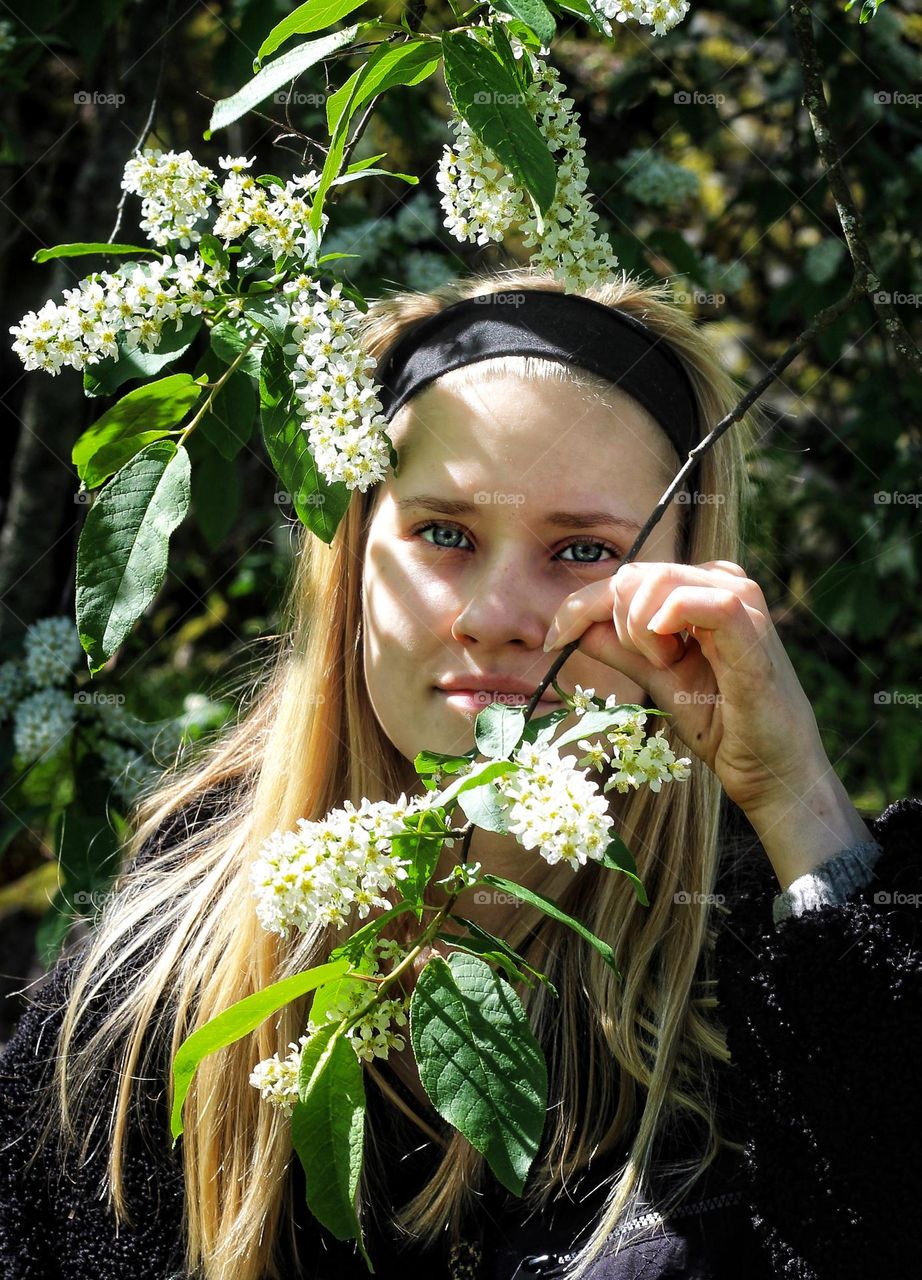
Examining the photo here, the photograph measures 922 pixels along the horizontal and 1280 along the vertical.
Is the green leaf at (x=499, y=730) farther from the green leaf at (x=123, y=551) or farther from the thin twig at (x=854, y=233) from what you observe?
Answer: the thin twig at (x=854, y=233)

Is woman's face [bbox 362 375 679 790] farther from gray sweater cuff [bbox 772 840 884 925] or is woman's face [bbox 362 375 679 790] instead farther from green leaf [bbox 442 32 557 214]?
green leaf [bbox 442 32 557 214]

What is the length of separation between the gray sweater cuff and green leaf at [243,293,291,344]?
2.18 feet

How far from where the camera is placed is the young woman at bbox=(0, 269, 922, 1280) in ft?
3.74

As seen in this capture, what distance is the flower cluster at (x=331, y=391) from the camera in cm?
111

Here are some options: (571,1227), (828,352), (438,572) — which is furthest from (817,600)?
(571,1227)

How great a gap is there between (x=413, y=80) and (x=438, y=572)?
0.55m

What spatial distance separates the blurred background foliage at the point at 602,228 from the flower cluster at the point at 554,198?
2.99ft

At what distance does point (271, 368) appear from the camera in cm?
113

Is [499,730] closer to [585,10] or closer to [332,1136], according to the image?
[332,1136]

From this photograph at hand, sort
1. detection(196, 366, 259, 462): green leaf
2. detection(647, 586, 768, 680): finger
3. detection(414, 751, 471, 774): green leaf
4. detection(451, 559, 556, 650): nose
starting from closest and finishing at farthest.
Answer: detection(414, 751, 471, 774): green leaf, detection(647, 586, 768, 680): finger, detection(196, 366, 259, 462): green leaf, detection(451, 559, 556, 650): nose

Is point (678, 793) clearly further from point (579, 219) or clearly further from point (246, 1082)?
point (579, 219)

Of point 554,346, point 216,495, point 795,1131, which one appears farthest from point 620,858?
point 216,495

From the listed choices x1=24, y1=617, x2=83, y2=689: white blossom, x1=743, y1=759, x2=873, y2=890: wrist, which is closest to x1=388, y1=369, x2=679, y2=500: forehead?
x1=743, y1=759, x2=873, y2=890: wrist

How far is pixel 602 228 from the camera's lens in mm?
2369
